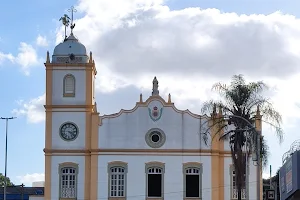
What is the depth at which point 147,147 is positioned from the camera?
70188 millimetres

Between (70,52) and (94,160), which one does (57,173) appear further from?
(70,52)

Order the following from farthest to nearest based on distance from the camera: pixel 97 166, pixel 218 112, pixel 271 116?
pixel 97 166 → pixel 218 112 → pixel 271 116

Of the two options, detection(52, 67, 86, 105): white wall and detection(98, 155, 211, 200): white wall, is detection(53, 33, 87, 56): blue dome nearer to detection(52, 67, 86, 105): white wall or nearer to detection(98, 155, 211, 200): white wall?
detection(52, 67, 86, 105): white wall

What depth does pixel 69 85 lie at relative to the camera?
235 feet

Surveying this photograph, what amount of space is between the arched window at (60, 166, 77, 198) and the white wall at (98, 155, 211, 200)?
1943mm

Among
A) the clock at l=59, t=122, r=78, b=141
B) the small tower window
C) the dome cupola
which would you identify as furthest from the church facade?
the dome cupola

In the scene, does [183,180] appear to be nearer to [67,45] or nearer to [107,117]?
[107,117]

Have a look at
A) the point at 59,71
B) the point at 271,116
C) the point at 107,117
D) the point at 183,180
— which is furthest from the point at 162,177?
the point at 271,116

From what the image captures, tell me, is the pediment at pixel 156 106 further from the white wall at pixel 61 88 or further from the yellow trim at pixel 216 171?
the white wall at pixel 61 88

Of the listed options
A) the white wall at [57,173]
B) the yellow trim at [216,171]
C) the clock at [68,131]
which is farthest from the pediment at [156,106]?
the white wall at [57,173]

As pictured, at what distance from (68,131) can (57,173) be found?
3.31 m

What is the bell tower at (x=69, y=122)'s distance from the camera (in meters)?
69.8

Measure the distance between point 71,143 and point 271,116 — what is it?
21142 mm

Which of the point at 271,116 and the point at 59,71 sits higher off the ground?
the point at 59,71
